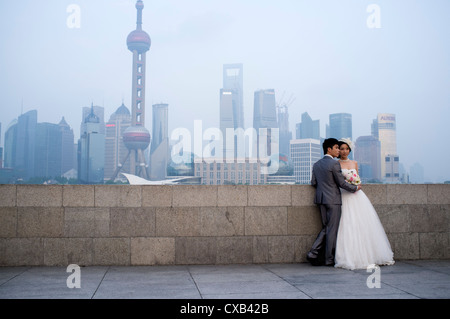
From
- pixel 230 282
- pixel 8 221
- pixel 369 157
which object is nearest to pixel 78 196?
pixel 8 221

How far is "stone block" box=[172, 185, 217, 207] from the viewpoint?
25.2ft

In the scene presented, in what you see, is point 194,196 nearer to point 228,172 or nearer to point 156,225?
point 156,225

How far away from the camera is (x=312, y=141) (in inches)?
7411

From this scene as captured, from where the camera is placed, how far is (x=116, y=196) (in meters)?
7.59

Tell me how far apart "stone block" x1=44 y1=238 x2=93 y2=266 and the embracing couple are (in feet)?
11.9

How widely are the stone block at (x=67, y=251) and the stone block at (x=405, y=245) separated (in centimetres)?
521

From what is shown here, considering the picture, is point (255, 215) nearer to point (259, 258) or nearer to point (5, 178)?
point (259, 258)

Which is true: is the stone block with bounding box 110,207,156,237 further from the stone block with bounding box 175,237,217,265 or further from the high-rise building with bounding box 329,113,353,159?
the high-rise building with bounding box 329,113,353,159

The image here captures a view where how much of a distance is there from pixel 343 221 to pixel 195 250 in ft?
8.13

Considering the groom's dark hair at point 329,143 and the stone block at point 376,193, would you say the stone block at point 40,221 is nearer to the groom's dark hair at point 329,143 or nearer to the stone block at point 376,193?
the groom's dark hair at point 329,143

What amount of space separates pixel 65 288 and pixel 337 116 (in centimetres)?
20042

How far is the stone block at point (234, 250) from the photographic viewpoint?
25.1ft

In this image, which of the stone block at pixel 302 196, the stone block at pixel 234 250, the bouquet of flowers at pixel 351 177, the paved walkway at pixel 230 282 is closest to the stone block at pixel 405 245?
the paved walkway at pixel 230 282
